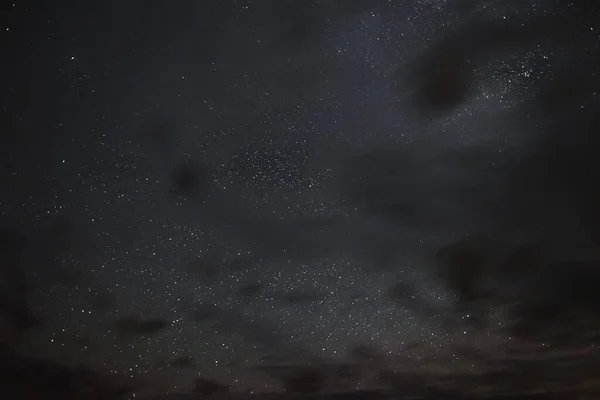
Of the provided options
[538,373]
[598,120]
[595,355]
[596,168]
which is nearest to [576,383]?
[538,373]

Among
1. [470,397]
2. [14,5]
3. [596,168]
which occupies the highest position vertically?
[14,5]

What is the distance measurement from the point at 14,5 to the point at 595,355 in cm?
1774

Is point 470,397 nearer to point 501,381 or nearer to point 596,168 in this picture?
point 501,381

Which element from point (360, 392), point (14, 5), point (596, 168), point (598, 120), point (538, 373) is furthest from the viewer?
point (360, 392)

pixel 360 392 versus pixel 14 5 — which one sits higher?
pixel 14 5

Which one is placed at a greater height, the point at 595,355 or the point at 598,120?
the point at 598,120

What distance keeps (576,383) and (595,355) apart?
9.14 feet

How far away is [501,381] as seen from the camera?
733 inches

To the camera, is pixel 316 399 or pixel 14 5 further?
pixel 316 399

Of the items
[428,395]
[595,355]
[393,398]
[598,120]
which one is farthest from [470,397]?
[598,120]

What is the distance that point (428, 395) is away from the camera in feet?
68.5

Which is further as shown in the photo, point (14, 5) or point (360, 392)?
point (360, 392)

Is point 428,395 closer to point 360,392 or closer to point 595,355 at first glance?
point 360,392

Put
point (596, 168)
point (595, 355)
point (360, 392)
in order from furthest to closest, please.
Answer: point (360, 392) → point (595, 355) → point (596, 168)
